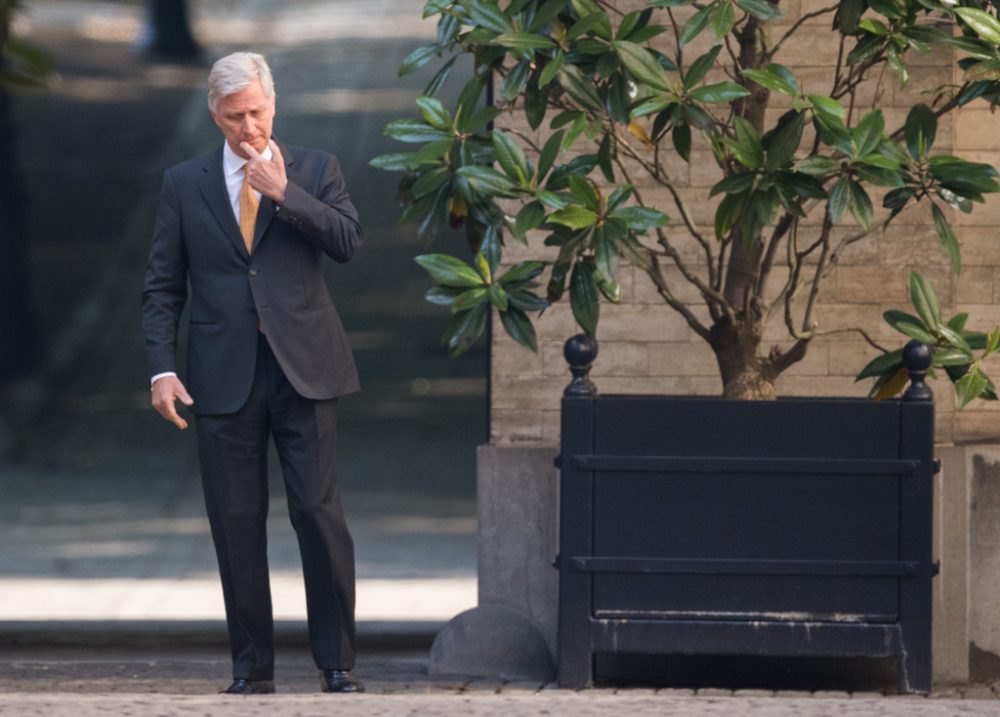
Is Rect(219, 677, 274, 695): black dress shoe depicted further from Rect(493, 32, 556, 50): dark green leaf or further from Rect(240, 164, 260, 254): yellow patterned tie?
Rect(493, 32, 556, 50): dark green leaf

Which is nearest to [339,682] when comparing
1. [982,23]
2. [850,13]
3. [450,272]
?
[450,272]

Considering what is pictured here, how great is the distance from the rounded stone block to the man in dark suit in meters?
0.86

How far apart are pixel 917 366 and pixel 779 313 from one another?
1.01 metres

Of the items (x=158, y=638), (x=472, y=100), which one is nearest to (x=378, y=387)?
(x=158, y=638)

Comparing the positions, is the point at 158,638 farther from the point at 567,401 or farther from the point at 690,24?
the point at 690,24

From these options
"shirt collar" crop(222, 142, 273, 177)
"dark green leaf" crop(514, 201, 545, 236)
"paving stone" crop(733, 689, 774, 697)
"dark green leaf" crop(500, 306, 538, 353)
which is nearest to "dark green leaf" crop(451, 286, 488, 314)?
"dark green leaf" crop(500, 306, 538, 353)

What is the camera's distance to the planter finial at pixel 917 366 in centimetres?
589

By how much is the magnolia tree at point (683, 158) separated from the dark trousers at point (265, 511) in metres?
0.52

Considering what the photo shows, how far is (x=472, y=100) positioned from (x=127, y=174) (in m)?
6.71

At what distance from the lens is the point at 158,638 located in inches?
297

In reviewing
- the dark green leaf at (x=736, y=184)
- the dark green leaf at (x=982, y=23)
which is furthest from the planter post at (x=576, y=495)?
the dark green leaf at (x=982, y=23)

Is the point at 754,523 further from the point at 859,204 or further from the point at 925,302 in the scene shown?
the point at 859,204

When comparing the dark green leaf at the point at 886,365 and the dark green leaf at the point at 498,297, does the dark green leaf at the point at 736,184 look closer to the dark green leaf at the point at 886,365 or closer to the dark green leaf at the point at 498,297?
the dark green leaf at the point at 498,297

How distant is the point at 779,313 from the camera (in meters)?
6.87
